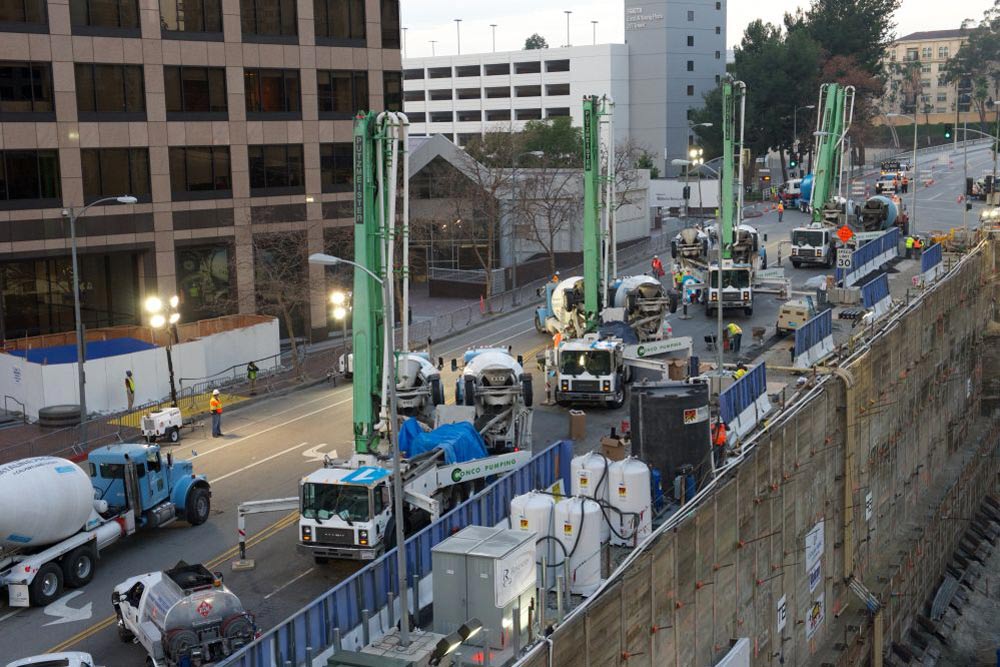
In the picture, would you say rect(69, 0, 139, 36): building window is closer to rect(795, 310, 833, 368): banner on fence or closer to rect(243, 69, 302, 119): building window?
rect(243, 69, 302, 119): building window

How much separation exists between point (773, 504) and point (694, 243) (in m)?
44.0

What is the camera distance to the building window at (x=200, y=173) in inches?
2435

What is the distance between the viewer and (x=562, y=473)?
3103 centimetres

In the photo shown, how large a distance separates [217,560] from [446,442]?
721 centimetres

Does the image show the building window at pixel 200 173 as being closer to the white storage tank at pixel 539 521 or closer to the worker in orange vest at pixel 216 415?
the worker in orange vest at pixel 216 415

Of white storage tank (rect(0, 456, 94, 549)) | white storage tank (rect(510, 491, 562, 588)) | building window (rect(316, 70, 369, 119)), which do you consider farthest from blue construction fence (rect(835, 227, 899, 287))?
white storage tank (rect(0, 456, 94, 549))

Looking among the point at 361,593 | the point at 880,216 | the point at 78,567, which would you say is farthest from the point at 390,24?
the point at 361,593

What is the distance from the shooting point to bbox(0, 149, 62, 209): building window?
56219 millimetres

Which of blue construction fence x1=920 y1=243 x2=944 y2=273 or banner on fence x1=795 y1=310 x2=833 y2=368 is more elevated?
blue construction fence x1=920 y1=243 x2=944 y2=273

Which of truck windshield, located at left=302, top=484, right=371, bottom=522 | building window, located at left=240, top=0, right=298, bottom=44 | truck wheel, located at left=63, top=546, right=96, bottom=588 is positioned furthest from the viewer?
building window, located at left=240, top=0, right=298, bottom=44

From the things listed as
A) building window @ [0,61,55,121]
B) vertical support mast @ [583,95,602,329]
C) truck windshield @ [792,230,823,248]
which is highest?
building window @ [0,61,55,121]

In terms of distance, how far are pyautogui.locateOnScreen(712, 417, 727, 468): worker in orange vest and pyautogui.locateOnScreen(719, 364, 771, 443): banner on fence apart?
231 cm

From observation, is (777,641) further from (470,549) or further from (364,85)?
(364,85)

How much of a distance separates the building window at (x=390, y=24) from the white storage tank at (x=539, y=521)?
4905 cm
